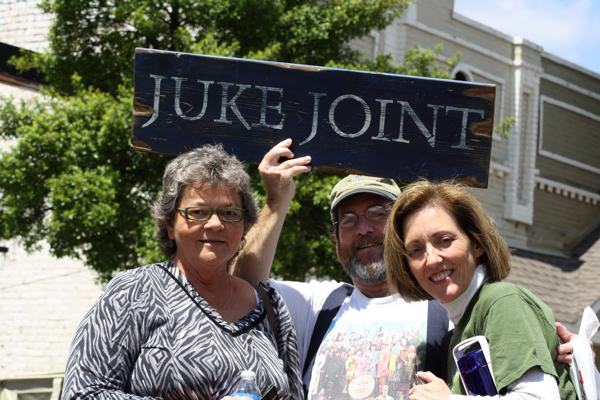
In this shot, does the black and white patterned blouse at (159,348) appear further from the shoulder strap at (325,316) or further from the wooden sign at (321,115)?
the wooden sign at (321,115)

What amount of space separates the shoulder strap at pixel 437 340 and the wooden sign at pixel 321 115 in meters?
0.51

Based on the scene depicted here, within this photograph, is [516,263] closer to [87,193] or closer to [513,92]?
[513,92]

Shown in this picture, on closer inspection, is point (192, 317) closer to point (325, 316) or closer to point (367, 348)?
point (367, 348)

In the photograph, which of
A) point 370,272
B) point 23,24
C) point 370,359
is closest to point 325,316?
point 370,272

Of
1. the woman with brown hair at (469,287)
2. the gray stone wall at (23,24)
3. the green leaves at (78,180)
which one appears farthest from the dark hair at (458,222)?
the gray stone wall at (23,24)

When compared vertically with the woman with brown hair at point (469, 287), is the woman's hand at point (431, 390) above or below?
Answer: below

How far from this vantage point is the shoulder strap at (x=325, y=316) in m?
4.31

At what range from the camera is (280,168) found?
4.12 meters

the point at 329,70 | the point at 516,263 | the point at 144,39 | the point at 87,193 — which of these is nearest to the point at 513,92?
the point at 516,263

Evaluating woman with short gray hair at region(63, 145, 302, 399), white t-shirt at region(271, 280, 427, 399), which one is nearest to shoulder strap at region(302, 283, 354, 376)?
white t-shirt at region(271, 280, 427, 399)

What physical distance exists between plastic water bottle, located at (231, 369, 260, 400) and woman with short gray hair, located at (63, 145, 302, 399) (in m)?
0.04

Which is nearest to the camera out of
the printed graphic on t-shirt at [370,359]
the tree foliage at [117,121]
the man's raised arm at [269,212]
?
the printed graphic on t-shirt at [370,359]

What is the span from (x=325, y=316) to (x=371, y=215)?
444 mm

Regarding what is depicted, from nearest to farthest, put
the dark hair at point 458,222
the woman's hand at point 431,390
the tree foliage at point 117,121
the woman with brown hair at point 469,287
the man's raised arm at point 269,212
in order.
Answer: the woman with brown hair at point 469,287 < the woman's hand at point 431,390 < the dark hair at point 458,222 < the man's raised arm at point 269,212 < the tree foliage at point 117,121
